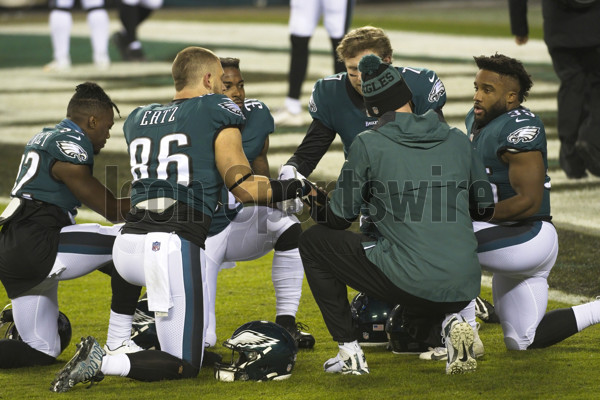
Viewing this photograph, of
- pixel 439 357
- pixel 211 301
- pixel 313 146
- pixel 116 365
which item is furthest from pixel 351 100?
pixel 116 365

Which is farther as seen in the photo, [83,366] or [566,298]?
[566,298]

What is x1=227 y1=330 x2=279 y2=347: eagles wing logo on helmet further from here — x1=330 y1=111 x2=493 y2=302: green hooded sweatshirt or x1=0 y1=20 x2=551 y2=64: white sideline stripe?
x1=0 y1=20 x2=551 y2=64: white sideline stripe

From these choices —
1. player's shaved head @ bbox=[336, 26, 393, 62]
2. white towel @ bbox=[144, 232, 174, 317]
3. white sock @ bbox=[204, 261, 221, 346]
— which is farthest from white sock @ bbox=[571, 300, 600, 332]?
white towel @ bbox=[144, 232, 174, 317]

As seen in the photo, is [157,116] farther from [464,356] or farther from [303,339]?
[464,356]

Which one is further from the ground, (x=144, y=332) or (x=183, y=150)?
(x=183, y=150)

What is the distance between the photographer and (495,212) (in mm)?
4016

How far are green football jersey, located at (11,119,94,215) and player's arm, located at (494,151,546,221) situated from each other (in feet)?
5.54

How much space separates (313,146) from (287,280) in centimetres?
73

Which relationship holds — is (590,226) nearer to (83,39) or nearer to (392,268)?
(392,268)

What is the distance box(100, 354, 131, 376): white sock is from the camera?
355 cm

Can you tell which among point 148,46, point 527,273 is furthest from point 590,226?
point 148,46

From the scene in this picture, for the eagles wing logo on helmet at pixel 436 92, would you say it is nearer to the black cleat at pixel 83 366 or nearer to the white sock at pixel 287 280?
the white sock at pixel 287 280

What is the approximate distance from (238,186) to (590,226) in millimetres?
3185

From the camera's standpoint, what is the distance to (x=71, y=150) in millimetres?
4020
